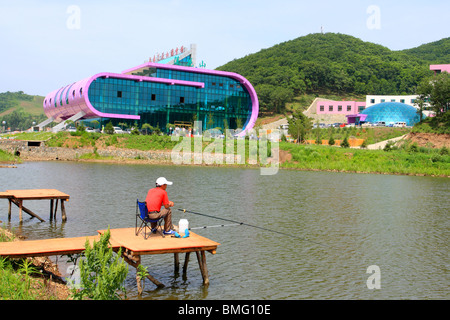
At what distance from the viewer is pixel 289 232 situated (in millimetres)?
18938

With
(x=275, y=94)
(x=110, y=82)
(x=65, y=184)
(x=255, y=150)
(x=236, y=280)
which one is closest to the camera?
(x=236, y=280)

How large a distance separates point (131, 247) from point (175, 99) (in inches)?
2918

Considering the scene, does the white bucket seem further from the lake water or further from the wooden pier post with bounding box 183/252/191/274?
the lake water

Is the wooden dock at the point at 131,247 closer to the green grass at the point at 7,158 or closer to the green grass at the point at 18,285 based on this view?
the green grass at the point at 18,285

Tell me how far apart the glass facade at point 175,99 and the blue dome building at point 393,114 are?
38.6 meters

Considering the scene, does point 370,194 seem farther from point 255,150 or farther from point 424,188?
point 255,150

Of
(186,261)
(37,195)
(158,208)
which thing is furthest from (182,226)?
(37,195)

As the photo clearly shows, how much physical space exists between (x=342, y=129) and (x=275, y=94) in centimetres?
3639

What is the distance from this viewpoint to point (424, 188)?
130ft

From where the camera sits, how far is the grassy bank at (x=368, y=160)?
57750 mm

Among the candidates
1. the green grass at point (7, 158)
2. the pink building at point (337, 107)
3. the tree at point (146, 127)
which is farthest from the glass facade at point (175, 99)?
the pink building at point (337, 107)

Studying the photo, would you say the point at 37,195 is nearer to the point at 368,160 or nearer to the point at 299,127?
the point at 368,160

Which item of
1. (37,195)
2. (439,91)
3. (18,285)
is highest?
(439,91)

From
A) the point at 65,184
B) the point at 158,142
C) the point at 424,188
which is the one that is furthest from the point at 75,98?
the point at 424,188
